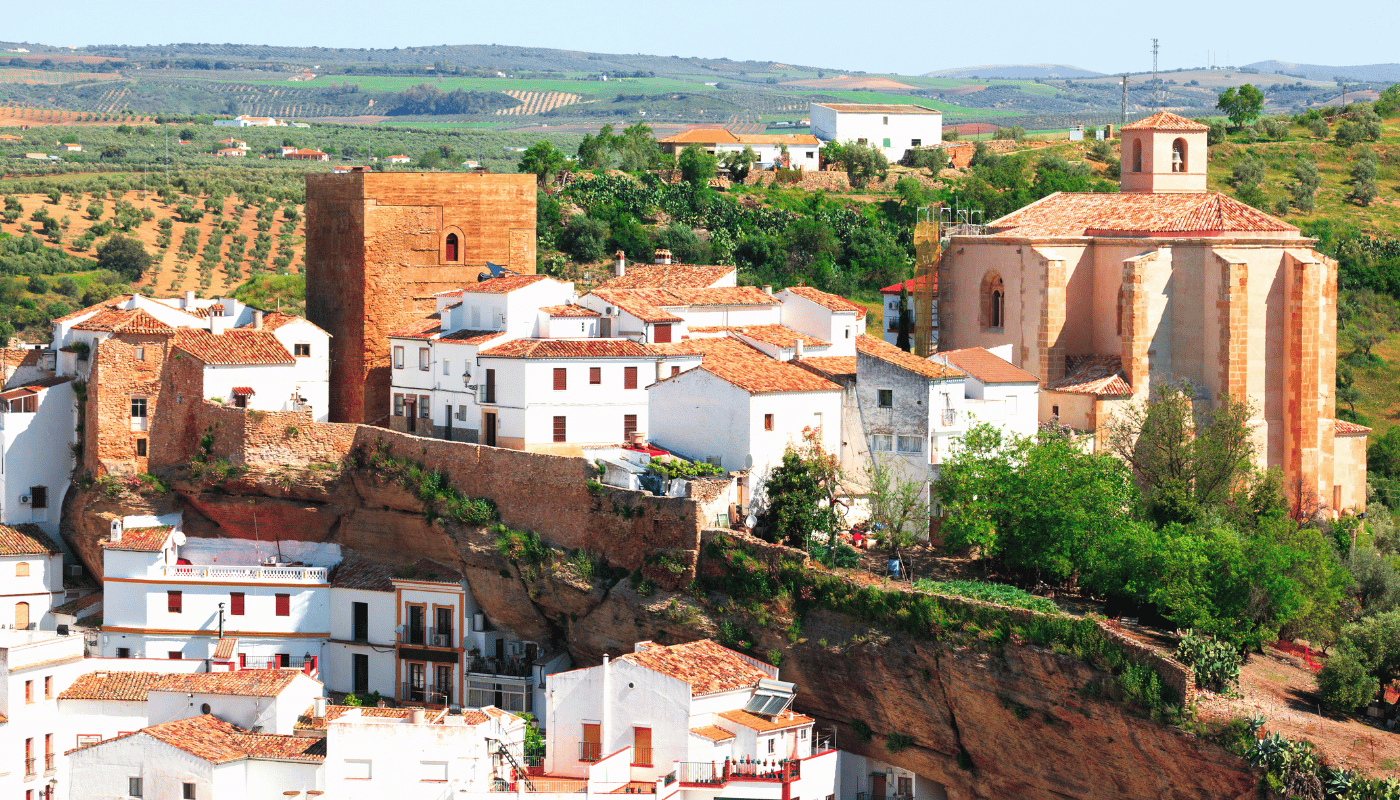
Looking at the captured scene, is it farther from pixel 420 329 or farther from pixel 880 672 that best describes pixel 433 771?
pixel 420 329

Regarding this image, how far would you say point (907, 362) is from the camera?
3984 cm

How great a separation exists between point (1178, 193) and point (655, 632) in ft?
64.0

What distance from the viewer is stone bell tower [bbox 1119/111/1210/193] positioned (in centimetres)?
4828

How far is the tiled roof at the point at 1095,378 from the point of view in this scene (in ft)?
140

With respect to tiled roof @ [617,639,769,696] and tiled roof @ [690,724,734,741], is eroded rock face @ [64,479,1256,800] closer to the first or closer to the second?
tiled roof @ [617,639,769,696]

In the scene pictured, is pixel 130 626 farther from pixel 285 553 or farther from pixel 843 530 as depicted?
pixel 843 530

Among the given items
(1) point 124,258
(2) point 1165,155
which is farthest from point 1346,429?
(1) point 124,258

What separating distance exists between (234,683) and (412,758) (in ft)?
16.6

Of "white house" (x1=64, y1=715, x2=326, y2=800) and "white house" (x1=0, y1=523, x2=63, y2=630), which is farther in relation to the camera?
"white house" (x1=0, y1=523, x2=63, y2=630)

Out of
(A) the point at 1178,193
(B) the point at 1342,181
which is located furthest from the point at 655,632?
(B) the point at 1342,181

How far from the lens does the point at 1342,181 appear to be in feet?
265

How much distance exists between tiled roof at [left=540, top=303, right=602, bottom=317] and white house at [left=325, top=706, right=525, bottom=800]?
11.2m

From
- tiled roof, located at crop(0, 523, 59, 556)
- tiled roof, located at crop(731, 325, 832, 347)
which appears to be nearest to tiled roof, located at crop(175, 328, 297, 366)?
tiled roof, located at crop(0, 523, 59, 556)

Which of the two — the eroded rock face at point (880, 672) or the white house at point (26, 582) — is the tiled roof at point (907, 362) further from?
the white house at point (26, 582)
